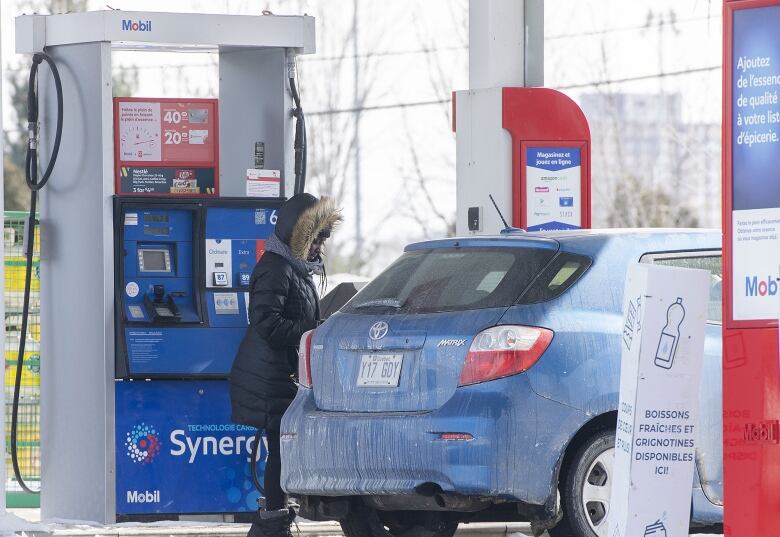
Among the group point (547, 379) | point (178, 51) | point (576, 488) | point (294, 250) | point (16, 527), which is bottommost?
point (16, 527)

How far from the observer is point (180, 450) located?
9227mm

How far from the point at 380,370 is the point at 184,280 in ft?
8.31

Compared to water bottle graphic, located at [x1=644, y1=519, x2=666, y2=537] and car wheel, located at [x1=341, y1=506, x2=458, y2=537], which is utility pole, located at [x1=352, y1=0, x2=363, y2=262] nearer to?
car wheel, located at [x1=341, y1=506, x2=458, y2=537]

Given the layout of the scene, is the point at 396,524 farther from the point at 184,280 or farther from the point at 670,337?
the point at 670,337

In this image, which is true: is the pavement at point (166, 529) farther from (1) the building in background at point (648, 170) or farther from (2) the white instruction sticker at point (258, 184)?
(1) the building in background at point (648, 170)

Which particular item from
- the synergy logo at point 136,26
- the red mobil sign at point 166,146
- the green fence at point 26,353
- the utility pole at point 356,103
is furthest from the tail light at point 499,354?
the utility pole at point 356,103

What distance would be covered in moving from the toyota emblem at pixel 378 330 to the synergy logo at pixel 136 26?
2813 mm

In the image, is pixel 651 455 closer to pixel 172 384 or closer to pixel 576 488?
pixel 576 488

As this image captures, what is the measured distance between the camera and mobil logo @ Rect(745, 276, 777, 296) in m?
5.67

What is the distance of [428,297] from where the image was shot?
7.22 metres

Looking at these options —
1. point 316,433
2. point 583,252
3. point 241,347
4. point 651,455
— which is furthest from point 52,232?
point 651,455

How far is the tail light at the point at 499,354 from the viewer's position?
6801mm

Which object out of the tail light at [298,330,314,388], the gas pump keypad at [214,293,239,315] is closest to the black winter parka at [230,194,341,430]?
the tail light at [298,330,314,388]

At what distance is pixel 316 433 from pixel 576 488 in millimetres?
1230
